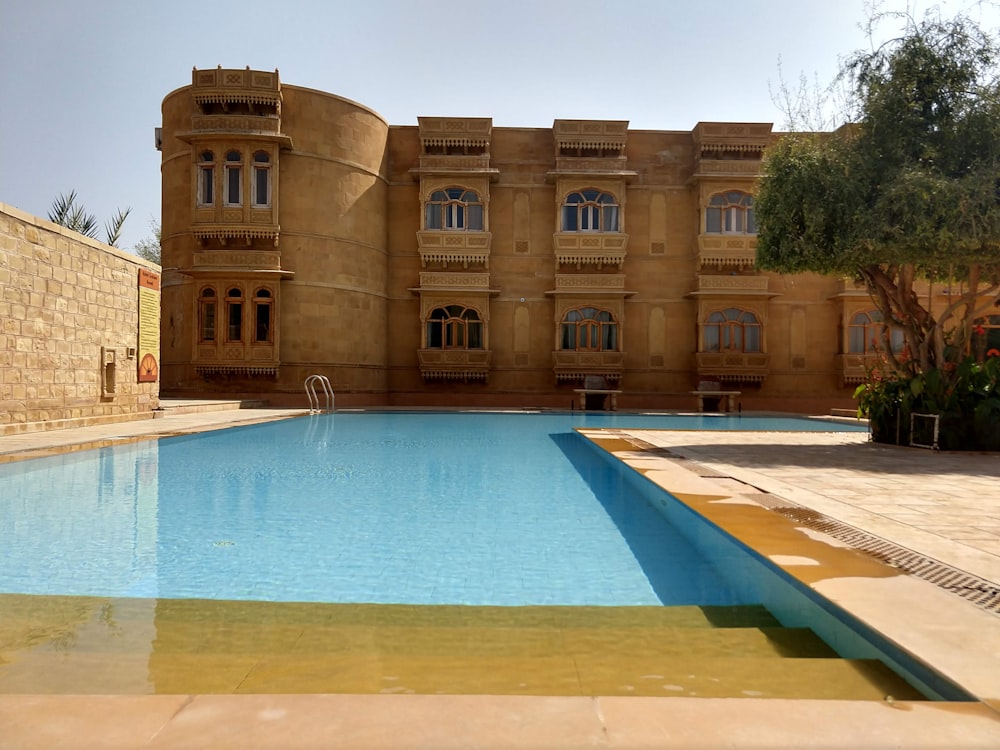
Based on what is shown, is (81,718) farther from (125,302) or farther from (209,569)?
(125,302)

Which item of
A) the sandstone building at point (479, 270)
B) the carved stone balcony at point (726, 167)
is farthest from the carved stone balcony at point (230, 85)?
the carved stone balcony at point (726, 167)

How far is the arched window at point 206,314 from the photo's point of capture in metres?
18.5

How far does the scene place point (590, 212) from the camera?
67.1ft

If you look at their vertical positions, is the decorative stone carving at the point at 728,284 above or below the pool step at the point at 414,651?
above

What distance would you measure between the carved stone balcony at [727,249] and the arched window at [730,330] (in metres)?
1.47

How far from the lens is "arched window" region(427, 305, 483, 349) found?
2033cm

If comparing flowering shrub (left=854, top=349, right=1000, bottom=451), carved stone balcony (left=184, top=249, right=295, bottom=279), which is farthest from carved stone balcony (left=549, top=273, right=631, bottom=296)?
flowering shrub (left=854, top=349, right=1000, bottom=451)

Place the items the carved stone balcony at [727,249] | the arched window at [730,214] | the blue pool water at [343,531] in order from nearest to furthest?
the blue pool water at [343,531] → the carved stone balcony at [727,249] → the arched window at [730,214]

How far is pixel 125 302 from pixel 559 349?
1175 cm

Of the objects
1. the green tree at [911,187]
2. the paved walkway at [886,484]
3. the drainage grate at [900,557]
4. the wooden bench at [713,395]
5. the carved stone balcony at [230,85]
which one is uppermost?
the carved stone balcony at [230,85]

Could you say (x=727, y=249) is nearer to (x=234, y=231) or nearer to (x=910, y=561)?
(x=234, y=231)

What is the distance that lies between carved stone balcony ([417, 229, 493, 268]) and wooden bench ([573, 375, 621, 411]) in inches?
192

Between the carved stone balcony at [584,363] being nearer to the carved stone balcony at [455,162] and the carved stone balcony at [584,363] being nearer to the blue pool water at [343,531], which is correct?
the carved stone balcony at [455,162]

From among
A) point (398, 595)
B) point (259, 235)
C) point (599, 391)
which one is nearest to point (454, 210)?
point (259, 235)
